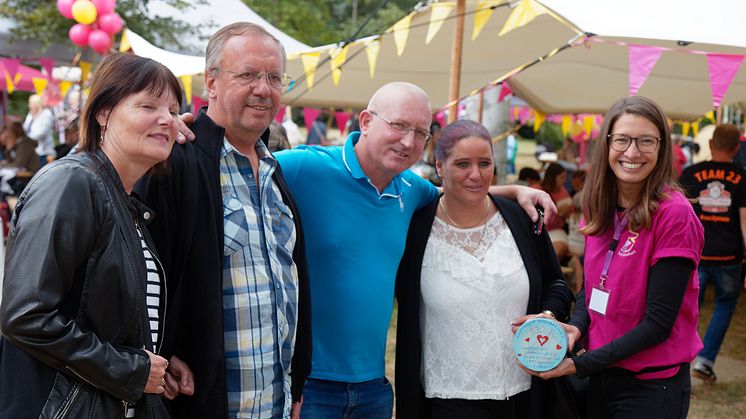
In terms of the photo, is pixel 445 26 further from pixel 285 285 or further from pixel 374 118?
pixel 285 285

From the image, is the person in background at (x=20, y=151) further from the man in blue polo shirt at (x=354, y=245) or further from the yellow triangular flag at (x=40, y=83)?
the man in blue polo shirt at (x=354, y=245)

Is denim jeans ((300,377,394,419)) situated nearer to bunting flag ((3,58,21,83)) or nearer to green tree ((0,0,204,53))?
green tree ((0,0,204,53))

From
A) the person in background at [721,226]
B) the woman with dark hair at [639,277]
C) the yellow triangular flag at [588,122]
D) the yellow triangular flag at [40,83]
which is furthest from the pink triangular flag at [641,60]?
the yellow triangular flag at [40,83]

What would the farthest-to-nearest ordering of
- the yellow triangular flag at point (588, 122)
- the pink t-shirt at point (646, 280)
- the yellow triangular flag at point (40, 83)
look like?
the yellow triangular flag at point (588, 122), the yellow triangular flag at point (40, 83), the pink t-shirt at point (646, 280)

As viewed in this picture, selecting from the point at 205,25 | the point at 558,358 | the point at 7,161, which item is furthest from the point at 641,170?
the point at 7,161

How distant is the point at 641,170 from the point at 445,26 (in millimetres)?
4618

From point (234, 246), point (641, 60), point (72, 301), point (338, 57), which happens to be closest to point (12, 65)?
point (338, 57)

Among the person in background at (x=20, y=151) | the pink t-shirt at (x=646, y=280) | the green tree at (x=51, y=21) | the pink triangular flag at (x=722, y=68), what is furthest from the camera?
the green tree at (x=51, y=21)

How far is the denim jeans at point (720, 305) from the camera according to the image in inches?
228

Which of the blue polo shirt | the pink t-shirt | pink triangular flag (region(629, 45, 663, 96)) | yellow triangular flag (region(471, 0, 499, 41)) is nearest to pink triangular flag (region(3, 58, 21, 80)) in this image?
yellow triangular flag (region(471, 0, 499, 41))

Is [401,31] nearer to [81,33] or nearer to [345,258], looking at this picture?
[345,258]

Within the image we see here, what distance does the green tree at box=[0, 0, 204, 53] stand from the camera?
1216cm

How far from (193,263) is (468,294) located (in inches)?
41.6

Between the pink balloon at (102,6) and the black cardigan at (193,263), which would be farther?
the pink balloon at (102,6)
